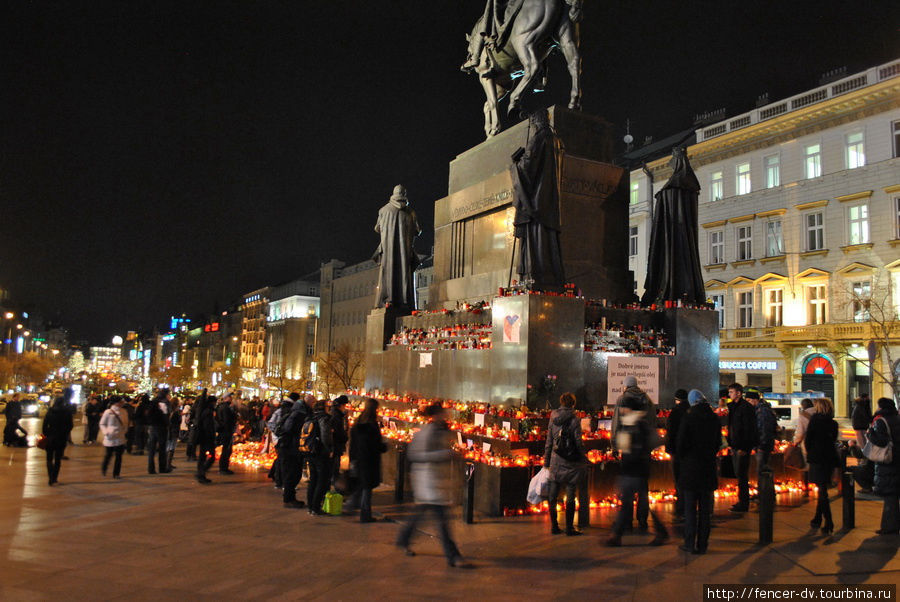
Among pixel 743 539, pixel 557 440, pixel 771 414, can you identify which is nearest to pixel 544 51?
pixel 771 414

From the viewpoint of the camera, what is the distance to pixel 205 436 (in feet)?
42.3

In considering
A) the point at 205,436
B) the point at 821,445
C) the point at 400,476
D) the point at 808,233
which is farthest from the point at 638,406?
the point at 808,233

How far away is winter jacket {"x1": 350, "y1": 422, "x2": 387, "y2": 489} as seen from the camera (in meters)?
8.52

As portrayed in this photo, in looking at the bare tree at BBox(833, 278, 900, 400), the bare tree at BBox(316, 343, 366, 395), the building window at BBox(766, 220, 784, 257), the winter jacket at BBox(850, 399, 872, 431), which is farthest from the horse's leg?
the bare tree at BBox(316, 343, 366, 395)

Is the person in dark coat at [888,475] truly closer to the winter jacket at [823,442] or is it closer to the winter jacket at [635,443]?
the winter jacket at [823,442]

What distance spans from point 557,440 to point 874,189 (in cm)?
3242

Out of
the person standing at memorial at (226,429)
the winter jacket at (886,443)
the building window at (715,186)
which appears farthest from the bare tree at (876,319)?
the person standing at memorial at (226,429)

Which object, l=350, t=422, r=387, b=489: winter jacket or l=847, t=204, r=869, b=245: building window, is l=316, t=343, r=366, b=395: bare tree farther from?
l=350, t=422, r=387, b=489: winter jacket

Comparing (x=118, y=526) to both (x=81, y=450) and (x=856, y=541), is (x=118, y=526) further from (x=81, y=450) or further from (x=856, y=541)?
(x=81, y=450)

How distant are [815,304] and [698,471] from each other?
32.5 metres

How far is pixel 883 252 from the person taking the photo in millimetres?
31656

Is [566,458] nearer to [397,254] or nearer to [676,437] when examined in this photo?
[676,437]

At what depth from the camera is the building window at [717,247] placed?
40.2 metres

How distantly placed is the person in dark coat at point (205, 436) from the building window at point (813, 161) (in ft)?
113
